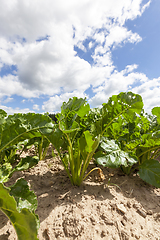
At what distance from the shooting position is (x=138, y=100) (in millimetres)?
1756

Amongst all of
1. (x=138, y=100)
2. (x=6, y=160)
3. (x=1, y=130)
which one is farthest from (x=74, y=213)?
(x=138, y=100)

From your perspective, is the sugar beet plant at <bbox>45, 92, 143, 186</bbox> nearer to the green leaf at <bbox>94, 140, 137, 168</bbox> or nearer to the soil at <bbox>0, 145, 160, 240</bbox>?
the green leaf at <bbox>94, 140, 137, 168</bbox>

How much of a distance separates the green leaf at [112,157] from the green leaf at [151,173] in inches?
12.4

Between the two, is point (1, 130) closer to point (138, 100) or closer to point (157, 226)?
point (138, 100)

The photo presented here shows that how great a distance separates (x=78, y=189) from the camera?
158 centimetres

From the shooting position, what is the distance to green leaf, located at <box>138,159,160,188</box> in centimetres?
167

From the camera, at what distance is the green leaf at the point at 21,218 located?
736 millimetres

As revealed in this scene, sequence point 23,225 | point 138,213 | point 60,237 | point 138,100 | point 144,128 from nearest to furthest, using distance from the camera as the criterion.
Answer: point 23,225 < point 60,237 < point 138,213 < point 138,100 < point 144,128

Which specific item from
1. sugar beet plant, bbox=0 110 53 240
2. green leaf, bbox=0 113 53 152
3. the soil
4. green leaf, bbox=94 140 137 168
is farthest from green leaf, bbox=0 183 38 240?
green leaf, bbox=94 140 137 168

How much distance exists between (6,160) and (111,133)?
1.73m

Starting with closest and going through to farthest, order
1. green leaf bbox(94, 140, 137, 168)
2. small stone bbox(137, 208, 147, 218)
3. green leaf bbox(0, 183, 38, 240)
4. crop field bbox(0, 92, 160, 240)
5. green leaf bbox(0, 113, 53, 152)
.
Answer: green leaf bbox(0, 183, 38, 240)
crop field bbox(0, 92, 160, 240)
green leaf bbox(0, 113, 53, 152)
small stone bbox(137, 208, 147, 218)
green leaf bbox(94, 140, 137, 168)

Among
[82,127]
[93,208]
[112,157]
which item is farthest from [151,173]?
[82,127]

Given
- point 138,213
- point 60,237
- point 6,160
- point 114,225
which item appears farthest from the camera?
point 6,160

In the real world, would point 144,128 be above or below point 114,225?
above
